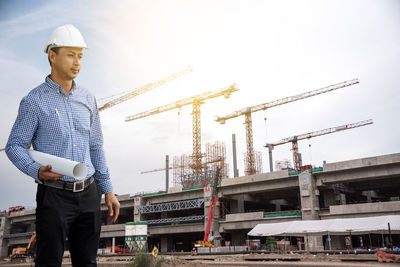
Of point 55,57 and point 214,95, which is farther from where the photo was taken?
point 214,95

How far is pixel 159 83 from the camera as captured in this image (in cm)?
9156

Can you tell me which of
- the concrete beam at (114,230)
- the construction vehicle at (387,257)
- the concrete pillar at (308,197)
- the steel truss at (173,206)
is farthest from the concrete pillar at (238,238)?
the construction vehicle at (387,257)

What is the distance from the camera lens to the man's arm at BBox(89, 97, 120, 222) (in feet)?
11.1

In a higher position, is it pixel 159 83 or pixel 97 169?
pixel 159 83

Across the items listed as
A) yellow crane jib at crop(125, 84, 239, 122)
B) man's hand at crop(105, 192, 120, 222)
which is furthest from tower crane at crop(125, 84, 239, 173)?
man's hand at crop(105, 192, 120, 222)

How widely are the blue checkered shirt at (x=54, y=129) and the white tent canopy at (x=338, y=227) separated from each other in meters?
30.6

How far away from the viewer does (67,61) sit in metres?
3.08

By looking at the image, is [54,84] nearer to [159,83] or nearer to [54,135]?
[54,135]

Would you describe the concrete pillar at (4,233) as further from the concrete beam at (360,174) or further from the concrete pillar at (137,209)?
the concrete beam at (360,174)

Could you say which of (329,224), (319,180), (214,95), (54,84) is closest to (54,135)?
(54,84)

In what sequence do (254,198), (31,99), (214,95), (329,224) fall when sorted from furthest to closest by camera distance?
(214,95) → (254,198) → (329,224) → (31,99)

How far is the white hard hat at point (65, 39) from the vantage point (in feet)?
9.89

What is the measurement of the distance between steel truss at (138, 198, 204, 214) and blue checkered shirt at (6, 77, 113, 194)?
52.1m

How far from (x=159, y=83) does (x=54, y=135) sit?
89947mm
